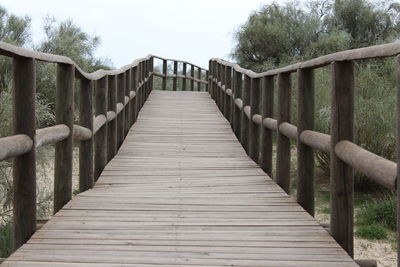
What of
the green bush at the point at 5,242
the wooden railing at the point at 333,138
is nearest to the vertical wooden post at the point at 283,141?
the wooden railing at the point at 333,138

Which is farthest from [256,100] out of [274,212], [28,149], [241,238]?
[28,149]

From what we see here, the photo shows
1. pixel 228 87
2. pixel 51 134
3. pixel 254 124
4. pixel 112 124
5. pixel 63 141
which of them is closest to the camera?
pixel 51 134

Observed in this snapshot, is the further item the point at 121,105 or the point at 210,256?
the point at 121,105

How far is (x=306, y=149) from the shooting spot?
4492 millimetres

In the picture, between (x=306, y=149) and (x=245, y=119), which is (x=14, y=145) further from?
(x=245, y=119)

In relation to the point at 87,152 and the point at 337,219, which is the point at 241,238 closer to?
the point at 337,219

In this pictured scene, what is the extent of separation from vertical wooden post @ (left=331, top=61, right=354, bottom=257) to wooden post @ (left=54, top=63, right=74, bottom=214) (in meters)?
1.89

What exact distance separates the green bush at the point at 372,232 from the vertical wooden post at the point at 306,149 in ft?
13.8

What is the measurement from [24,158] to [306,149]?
203 centimetres

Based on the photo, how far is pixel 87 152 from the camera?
5.30 meters

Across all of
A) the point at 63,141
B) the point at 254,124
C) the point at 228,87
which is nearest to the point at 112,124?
the point at 254,124

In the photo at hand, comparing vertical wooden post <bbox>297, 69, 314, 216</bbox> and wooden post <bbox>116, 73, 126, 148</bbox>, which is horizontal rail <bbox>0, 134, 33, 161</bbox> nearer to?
vertical wooden post <bbox>297, 69, 314, 216</bbox>

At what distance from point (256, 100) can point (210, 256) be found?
13.8 ft

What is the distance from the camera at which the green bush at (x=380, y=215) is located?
887 centimetres
